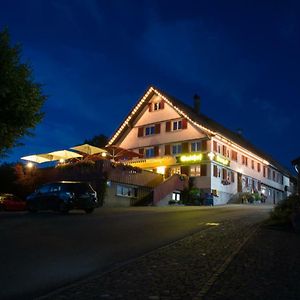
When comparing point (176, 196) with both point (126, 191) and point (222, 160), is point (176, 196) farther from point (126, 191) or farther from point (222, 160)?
point (222, 160)

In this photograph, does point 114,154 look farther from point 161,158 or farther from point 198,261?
point 198,261

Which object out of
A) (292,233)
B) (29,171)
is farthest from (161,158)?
(292,233)

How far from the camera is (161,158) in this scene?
52938mm

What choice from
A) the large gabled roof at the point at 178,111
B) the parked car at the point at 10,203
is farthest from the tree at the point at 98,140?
the parked car at the point at 10,203

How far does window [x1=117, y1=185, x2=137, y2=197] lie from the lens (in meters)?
38.0

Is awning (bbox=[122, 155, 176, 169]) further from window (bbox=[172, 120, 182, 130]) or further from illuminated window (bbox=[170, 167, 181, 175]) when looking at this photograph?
window (bbox=[172, 120, 182, 130])

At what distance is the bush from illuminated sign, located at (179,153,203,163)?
1156 inches

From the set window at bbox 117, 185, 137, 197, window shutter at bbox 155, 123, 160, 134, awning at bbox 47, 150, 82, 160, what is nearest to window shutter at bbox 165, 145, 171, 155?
window shutter at bbox 155, 123, 160, 134

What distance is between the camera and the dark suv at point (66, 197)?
2527cm

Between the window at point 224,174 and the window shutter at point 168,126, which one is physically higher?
the window shutter at point 168,126

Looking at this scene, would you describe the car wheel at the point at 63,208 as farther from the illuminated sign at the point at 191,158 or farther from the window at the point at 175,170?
the window at the point at 175,170

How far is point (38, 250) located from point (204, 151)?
38.0m

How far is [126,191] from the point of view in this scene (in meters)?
39.1

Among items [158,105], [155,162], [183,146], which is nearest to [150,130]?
[158,105]
